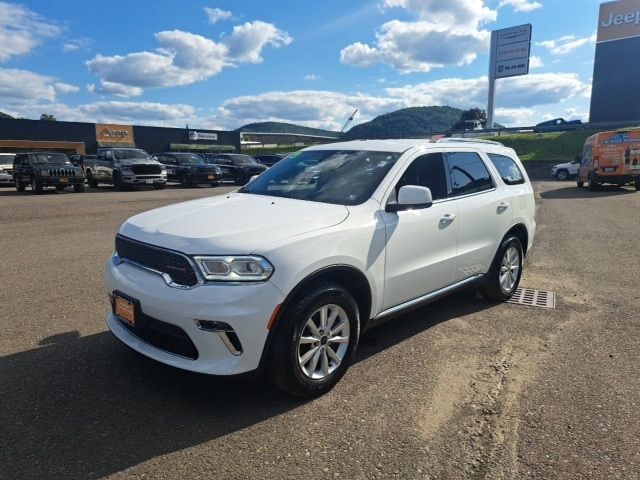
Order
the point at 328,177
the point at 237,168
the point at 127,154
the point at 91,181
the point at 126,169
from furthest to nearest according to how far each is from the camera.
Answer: the point at 237,168
the point at 91,181
the point at 127,154
the point at 126,169
the point at 328,177

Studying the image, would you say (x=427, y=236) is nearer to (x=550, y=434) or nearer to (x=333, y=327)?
(x=333, y=327)

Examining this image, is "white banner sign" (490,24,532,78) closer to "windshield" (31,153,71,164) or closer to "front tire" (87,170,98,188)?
"front tire" (87,170,98,188)

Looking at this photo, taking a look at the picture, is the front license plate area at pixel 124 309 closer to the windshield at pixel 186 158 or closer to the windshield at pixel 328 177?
the windshield at pixel 328 177

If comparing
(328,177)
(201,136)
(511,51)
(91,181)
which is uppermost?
(511,51)

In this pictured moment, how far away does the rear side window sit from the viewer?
17.9 ft

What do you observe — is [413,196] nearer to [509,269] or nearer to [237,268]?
[237,268]

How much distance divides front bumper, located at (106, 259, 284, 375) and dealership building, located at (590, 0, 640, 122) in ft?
229

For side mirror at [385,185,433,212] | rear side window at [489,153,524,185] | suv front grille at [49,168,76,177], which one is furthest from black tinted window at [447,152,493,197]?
suv front grille at [49,168,76,177]

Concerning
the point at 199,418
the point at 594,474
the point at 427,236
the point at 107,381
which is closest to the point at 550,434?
the point at 594,474

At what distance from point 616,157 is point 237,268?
67.1 ft

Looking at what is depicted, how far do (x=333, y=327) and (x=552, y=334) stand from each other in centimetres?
234

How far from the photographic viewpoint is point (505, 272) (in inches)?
212

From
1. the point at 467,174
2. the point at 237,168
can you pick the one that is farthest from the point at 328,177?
the point at 237,168

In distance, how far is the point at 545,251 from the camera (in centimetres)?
830
